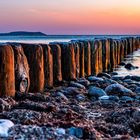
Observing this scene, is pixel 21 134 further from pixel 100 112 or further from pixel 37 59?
pixel 37 59

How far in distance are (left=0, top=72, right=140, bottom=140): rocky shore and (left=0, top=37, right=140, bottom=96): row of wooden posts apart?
269 mm

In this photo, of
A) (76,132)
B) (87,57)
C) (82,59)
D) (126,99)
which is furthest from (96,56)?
(76,132)

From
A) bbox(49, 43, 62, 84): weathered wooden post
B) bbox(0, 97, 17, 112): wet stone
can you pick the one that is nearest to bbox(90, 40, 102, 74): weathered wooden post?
bbox(49, 43, 62, 84): weathered wooden post

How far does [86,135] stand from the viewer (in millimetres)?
4523

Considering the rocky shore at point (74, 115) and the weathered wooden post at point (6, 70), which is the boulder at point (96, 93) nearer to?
the rocky shore at point (74, 115)

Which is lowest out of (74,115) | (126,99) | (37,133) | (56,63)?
(126,99)

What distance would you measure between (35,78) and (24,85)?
2.12ft

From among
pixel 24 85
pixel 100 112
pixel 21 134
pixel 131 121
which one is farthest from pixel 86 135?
pixel 24 85

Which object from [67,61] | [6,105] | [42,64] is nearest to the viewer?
[6,105]

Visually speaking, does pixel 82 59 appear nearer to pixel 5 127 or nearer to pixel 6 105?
pixel 6 105

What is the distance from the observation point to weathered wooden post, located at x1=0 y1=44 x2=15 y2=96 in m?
6.93

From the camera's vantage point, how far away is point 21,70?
7684 millimetres

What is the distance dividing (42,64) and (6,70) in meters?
1.83

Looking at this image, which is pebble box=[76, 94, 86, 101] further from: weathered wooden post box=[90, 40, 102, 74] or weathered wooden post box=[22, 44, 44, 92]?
weathered wooden post box=[90, 40, 102, 74]
